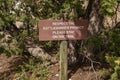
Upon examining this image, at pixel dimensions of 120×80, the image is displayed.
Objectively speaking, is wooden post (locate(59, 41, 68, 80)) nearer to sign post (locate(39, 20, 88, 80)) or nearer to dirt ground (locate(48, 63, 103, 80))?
sign post (locate(39, 20, 88, 80))

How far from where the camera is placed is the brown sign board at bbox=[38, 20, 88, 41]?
18.0 feet

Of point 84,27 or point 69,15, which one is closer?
point 84,27

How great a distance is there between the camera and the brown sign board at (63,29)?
5.48 m

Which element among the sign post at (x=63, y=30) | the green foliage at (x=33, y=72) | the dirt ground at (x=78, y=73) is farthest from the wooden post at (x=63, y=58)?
the green foliage at (x=33, y=72)

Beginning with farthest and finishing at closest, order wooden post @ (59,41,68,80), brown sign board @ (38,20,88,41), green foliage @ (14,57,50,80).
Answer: green foliage @ (14,57,50,80)
wooden post @ (59,41,68,80)
brown sign board @ (38,20,88,41)

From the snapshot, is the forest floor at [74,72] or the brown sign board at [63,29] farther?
the forest floor at [74,72]

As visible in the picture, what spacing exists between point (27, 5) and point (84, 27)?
1554mm

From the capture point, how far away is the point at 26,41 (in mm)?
7273

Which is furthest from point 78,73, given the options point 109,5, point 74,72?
point 109,5

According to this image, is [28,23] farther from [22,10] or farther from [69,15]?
[69,15]

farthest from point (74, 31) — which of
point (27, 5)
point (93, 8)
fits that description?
point (27, 5)

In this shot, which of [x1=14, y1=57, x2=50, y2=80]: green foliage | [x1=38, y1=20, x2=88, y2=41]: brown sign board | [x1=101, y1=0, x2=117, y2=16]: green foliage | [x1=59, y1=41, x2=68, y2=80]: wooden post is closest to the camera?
[x1=101, y1=0, x2=117, y2=16]: green foliage

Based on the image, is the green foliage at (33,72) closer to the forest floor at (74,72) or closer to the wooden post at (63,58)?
the forest floor at (74,72)

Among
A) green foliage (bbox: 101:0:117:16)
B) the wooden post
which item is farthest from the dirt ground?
green foliage (bbox: 101:0:117:16)
